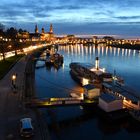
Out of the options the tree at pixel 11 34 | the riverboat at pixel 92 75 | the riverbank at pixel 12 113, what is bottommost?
the riverboat at pixel 92 75

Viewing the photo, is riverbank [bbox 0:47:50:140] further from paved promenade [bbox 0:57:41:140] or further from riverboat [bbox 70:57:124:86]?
riverboat [bbox 70:57:124:86]

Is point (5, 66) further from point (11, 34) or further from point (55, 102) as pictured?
point (11, 34)

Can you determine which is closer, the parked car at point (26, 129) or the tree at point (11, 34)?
the parked car at point (26, 129)

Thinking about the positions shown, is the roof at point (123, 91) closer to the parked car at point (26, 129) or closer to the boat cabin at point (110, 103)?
the boat cabin at point (110, 103)

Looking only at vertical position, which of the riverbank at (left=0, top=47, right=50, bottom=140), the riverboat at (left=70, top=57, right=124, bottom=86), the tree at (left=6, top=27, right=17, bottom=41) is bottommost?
the riverboat at (left=70, top=57, right=124, bottom=86)

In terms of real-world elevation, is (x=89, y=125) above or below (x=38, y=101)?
below

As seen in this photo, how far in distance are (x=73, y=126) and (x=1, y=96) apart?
6734 millimetres

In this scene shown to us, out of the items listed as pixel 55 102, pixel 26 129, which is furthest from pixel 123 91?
pixel 26 129

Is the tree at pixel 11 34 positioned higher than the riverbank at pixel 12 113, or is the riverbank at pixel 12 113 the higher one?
the tree at pixel 11 34

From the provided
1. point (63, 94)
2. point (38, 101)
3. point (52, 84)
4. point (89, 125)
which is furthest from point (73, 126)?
point (52, 84)

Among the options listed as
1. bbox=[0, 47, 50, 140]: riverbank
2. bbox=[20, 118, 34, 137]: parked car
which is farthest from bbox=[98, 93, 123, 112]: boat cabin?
bbox=[20, 118, 34, 137]: parked car

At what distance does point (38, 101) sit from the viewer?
26.9 m

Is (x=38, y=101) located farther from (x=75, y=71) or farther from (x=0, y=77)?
(x=75, y=71)

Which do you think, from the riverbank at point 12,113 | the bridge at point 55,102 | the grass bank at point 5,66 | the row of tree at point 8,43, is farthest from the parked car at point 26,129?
the row of tree at point 8,43
